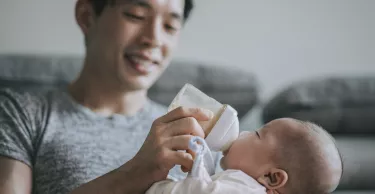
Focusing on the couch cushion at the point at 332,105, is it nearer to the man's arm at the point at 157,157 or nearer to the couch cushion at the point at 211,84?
the couch cushion at the point at 211,84

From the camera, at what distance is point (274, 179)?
35.8 inches

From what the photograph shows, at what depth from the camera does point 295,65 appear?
207cm

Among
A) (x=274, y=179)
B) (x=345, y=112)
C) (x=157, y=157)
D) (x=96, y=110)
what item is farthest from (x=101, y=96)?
(x=345, y=112)

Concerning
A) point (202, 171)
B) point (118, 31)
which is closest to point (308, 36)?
point (118, 31)

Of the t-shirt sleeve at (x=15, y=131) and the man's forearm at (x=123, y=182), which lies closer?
the man's forearm at (x=123, y=182)

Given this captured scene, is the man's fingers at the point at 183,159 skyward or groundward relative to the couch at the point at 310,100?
skyward

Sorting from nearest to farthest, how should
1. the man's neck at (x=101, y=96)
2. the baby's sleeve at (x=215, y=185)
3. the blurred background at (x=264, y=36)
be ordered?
the baby's sleeve at (x=215, y=185) < the man's neck at (x=101, y=96) < the blurred background at (x=264, y=36)

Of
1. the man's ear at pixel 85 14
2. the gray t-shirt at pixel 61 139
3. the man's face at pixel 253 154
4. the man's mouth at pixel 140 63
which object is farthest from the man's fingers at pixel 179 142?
the man's ear at pixel 85 14

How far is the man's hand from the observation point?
86cm

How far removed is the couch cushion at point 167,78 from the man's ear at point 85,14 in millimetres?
288

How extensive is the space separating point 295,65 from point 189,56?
485 mm

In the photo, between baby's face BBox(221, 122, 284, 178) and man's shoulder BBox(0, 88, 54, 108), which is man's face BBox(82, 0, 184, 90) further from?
baby's face BBox(221, 122, 284, 178)

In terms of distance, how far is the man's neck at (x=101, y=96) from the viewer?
52.9 inches

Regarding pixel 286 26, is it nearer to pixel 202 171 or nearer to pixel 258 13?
pixel 258 13
